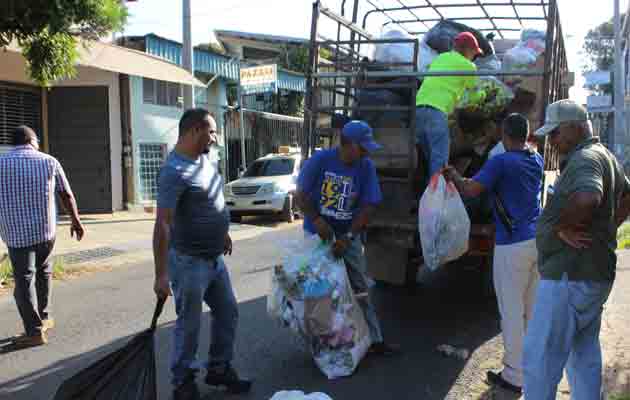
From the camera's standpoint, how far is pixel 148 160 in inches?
633

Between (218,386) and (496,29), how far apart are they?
21.4 ft

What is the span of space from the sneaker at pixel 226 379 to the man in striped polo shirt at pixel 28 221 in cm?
194

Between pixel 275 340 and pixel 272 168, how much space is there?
10834mm

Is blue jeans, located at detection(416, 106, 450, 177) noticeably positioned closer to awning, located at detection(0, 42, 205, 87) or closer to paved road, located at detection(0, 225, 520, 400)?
paved road, located at detection(0, 225, 520, 400)

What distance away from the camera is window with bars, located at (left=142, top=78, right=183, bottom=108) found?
632 inches

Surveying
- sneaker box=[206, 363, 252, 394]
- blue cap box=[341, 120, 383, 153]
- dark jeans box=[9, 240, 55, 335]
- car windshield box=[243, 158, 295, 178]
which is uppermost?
blue cap box=[341, 120, 383, 153]

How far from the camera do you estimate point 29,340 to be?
5.02m

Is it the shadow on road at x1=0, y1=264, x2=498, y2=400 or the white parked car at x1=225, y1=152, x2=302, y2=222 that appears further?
the white parked car at x1=225, y1=152, x2=302, y2=222

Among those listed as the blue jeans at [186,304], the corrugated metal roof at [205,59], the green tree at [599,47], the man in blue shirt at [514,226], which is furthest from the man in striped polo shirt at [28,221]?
the green tree at [599,47]

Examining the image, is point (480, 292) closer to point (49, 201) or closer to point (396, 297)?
point (396, 297)

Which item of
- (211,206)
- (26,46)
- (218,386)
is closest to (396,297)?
(218,386)

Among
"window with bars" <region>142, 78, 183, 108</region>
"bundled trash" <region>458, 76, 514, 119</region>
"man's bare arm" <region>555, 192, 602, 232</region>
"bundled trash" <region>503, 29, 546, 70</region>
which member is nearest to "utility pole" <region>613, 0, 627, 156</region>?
"window with bars" <region>142, 78, 183, 108</region>

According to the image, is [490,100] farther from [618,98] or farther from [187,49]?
[618,98]

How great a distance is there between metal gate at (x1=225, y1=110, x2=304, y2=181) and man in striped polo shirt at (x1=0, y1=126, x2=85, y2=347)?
15.3 m
